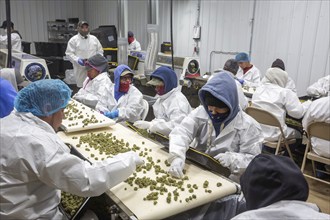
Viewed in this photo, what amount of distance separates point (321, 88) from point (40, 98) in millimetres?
3974

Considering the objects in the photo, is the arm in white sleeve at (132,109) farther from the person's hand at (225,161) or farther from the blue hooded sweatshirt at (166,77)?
the person's hand at (225,161)

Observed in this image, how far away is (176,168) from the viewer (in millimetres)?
1486

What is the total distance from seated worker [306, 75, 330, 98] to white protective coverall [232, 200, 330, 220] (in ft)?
12.0

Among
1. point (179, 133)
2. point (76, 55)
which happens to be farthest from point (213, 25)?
point (179, 133)

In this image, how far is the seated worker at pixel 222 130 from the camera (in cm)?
162

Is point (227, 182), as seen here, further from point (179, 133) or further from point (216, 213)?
point (179, 133)

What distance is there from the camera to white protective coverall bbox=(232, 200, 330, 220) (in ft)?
2.63

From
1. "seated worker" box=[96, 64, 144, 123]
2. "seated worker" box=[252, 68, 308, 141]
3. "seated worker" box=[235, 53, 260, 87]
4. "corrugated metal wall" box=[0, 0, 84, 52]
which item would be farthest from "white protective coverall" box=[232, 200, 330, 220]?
"corrugated metal wall" box=[0, 0, 84, 52]

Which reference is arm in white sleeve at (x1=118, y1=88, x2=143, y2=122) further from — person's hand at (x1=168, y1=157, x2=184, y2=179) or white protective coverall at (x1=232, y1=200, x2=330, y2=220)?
white protective coverall at (x1=232, y1=200, x2=330, y2=220)

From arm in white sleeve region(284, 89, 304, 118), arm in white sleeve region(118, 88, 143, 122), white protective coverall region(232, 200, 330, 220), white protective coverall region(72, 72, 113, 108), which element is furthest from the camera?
white protective coverall region(72, 72, 113, 108)

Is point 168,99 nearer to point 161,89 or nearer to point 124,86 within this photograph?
point 161,89

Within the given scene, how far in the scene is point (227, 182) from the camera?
57.2 inches

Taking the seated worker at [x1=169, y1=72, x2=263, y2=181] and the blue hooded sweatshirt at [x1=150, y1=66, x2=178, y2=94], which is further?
the blue hooded sweatshirt at [x1=150, y1=66, x2=178, y2=94]

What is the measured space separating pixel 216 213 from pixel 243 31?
461cm
